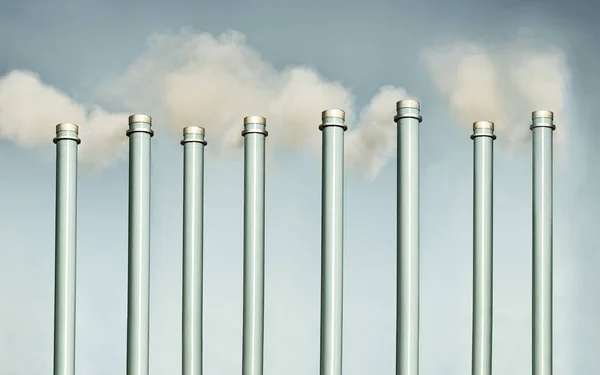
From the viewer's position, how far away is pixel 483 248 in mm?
3285

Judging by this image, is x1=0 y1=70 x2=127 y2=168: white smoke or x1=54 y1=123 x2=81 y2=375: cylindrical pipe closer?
x1=54 y1=123 x2=81 y2=375: cylindrical pipe

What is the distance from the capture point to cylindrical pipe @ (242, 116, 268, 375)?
10.4ft

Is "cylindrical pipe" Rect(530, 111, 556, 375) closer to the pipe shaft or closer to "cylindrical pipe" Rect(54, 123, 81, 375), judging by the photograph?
the pipe shaft

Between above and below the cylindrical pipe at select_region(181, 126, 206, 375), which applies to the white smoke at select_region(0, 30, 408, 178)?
above

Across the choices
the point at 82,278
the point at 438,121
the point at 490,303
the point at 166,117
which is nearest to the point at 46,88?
the point at 166,117

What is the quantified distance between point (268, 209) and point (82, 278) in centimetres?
67

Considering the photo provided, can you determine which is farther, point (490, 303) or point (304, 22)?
point (304, 22)

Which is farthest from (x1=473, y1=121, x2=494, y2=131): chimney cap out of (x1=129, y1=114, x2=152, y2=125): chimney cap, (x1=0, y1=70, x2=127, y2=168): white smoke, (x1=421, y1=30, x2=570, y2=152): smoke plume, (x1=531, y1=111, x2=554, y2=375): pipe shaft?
(x1=0, y1=70, x2=127, y2=168): white smoke

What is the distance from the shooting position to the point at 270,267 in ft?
11.9

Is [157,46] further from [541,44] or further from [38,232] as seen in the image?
[541,44]

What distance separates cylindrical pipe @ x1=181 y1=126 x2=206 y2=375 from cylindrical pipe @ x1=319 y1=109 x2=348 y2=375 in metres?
0.38

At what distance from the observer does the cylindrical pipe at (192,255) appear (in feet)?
10.5

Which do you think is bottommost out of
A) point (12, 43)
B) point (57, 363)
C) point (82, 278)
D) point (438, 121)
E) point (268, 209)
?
point (57, 363)

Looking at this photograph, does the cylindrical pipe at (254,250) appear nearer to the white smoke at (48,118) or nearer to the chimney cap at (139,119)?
the chimney cap at (139,119)
